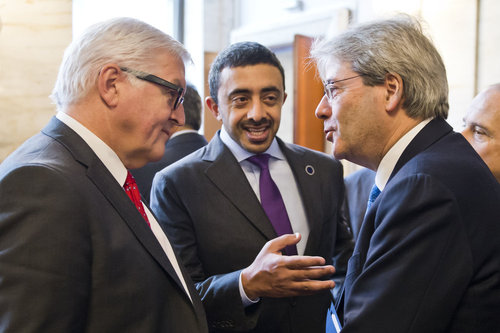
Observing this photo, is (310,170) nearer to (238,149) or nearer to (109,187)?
(238,149)

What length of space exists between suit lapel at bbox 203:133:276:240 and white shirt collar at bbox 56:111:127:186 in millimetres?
652

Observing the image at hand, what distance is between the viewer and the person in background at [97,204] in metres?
1.13

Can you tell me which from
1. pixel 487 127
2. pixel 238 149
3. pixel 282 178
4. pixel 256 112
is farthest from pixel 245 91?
pixel 487 127

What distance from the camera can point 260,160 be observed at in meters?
2.29

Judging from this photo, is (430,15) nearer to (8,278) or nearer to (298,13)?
(298,13)

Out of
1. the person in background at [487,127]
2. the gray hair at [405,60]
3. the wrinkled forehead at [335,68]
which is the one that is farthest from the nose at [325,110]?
the person in background at [487,127]

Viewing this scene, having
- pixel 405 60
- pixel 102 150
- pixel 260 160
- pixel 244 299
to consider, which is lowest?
pixel 244 299

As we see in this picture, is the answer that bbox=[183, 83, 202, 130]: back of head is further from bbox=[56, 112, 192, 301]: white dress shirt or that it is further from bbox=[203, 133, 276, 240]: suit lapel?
bbox=[56, 112, 192, 301]: white dress shirt

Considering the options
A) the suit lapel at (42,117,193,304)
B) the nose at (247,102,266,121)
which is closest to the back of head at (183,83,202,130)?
the nose at (247,102,266,121)

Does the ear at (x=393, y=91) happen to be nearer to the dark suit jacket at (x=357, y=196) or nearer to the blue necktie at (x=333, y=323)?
the blue necktie at (x=333, y=323)

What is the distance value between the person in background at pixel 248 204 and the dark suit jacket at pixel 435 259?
21.4 inches

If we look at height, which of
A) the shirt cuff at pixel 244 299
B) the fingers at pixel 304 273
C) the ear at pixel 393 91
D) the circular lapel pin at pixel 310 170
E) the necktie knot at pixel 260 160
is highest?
the ear at pixel 393 91

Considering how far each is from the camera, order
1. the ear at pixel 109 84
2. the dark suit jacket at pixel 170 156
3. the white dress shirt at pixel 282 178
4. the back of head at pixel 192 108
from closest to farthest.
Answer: the ear at pixel 109 84, the white dress shirt at pixel 282 178, the dark suit jacket at pixel 170 156, the back of head at pixel 192 108

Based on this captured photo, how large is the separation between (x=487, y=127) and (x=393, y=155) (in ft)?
3.66
